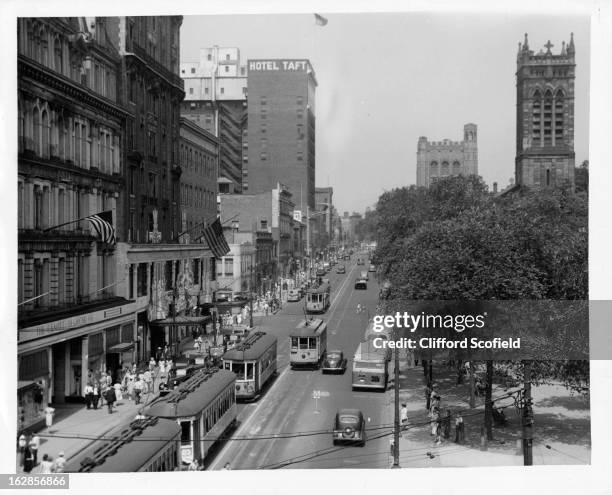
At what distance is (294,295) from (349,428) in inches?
1189

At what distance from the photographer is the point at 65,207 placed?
26.8 m

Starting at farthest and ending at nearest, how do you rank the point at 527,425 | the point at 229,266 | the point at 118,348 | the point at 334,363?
the point at 229,266
the point at 334,363
the point at 118,348
the point at 527,425

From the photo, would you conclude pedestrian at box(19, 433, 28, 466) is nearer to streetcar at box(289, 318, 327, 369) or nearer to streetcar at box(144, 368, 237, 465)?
streetcar at box(144, 368, 237, 465)

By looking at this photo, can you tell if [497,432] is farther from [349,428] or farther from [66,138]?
[66,138]

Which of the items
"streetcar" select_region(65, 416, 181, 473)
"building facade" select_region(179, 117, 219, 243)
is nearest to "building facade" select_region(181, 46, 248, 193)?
"building facade" select_region(179, 117, 219, 243)

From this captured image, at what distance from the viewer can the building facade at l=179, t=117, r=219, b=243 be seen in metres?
41.9

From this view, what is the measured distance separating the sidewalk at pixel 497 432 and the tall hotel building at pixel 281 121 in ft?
36.2

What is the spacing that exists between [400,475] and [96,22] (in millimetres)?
18543

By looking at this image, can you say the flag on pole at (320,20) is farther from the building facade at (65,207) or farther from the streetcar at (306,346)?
the streetcar at (306,346)

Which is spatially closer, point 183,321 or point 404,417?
point 404,417

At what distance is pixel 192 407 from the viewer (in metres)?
20.8

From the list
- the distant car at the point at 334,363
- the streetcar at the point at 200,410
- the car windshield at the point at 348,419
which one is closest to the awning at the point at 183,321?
the distant car at the point at 334,363

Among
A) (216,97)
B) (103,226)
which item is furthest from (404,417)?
(216,97)

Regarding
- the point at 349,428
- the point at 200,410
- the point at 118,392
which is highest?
the point at 200,410
